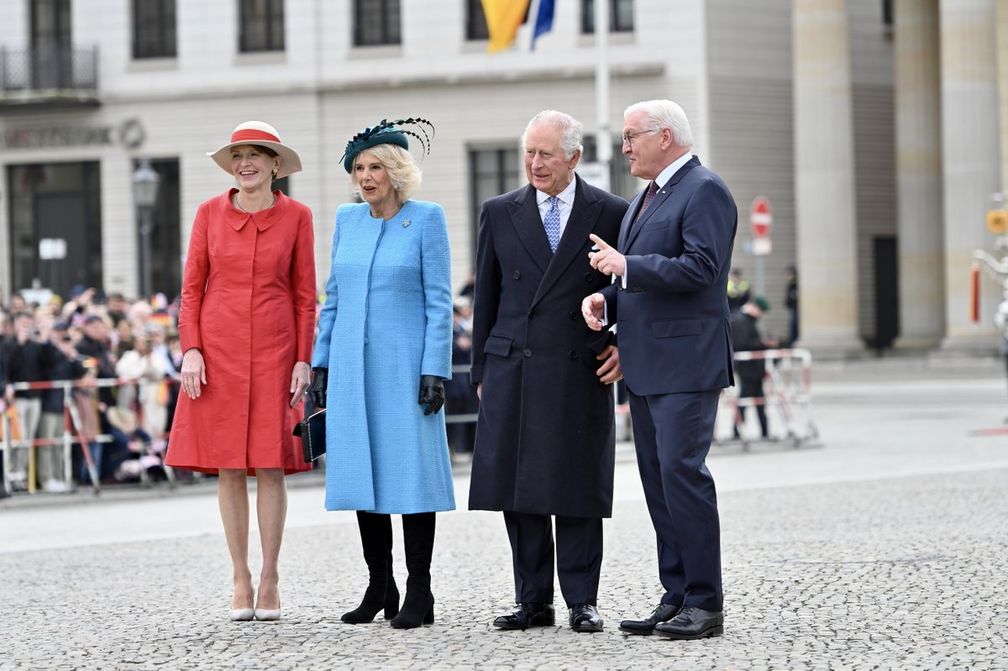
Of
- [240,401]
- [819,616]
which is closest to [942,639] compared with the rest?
[819,616]

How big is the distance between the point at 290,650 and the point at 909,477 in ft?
33.0

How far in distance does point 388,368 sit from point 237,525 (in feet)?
3.52

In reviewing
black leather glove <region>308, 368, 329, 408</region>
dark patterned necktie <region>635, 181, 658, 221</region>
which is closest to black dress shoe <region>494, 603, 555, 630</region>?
black leather glove <region>308, 368, 329, 408</region>

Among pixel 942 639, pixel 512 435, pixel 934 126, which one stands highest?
pixel 934 126

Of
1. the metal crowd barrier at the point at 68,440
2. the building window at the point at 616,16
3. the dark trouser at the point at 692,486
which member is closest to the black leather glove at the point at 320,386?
the dark trouser at the point at 692,486

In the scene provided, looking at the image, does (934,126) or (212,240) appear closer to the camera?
(212,240)

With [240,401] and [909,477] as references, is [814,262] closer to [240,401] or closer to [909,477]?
[909,477]

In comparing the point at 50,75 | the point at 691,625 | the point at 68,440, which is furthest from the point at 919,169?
the point at 691,625

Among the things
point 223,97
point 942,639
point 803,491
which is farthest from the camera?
point 223,97

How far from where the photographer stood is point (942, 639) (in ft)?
26.5

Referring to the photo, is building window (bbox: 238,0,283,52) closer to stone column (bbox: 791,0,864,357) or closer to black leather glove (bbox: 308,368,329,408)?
stone column (bbox: 791,0,864,357)

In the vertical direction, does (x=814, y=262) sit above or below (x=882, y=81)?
below

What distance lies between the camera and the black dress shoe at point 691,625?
8164 mm

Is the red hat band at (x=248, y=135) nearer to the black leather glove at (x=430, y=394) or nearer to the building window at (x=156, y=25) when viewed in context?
the black leather glove at (x=430, y=394)
